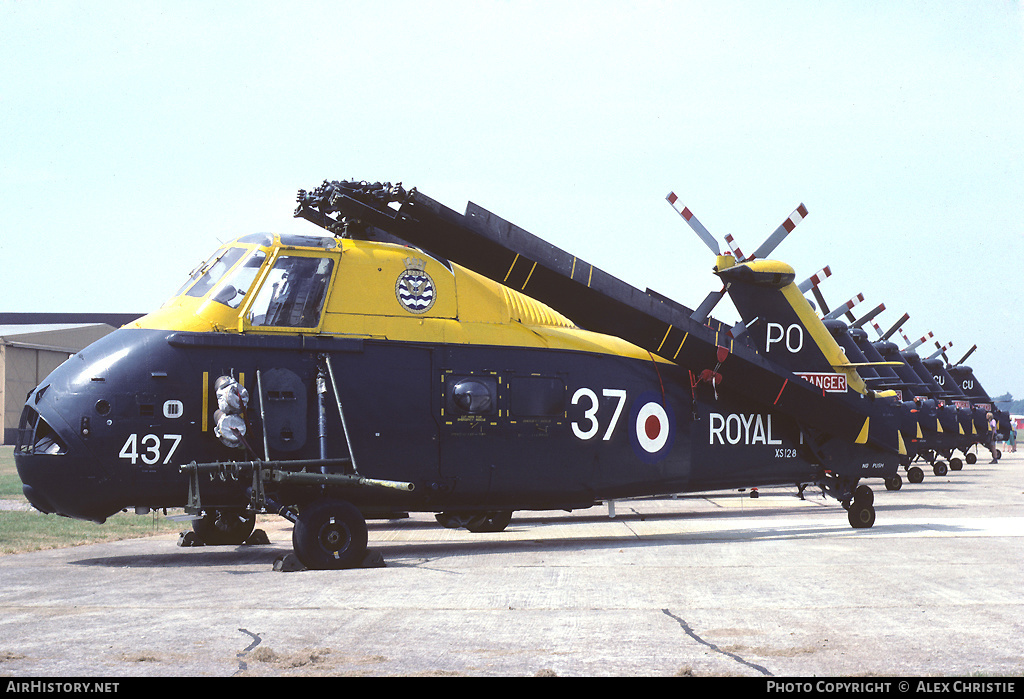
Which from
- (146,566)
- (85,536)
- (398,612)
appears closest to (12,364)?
(85,536)

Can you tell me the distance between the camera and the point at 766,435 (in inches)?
623

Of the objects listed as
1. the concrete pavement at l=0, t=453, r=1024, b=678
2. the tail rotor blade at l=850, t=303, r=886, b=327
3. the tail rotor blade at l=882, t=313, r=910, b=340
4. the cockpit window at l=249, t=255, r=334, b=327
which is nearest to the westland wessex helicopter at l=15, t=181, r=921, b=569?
the cockpit window at l=249, t=255, r=334, b=327

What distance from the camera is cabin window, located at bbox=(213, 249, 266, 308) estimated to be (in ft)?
40.4

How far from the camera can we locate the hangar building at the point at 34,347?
64.8 meters

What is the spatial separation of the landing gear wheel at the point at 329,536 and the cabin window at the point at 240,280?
2.89m

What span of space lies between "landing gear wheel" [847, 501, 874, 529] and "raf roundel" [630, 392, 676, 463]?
3.84m

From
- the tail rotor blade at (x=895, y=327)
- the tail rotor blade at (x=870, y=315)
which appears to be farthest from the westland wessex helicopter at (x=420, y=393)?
the tail rotor blade at (x=895, y=327)

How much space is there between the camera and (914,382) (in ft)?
112

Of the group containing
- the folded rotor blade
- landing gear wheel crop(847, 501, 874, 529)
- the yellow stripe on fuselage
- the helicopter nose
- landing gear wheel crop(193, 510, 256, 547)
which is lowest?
landing gear wheel crop(847, 501, 874, 529)

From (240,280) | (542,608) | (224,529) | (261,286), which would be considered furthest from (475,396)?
(542,608)

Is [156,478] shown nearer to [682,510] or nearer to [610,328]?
[610,328]

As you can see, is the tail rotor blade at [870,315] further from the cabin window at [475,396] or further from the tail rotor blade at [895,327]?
the cabin window at [475,396]

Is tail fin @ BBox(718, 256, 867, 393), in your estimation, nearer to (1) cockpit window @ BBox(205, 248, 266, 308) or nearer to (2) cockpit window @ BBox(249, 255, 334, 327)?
(2) cockpit window @ BBox(249, 255, 334, 327)

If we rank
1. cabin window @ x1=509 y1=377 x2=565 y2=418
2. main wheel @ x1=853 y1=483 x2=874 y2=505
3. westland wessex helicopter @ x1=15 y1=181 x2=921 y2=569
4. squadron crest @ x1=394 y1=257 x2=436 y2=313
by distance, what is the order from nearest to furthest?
westland wessex helicopter @ x1=15 y1=181 x2=921 y2=569, squadron crest @ x1=394 y1=257 x2=436 y2=313, cabin window @ x1=509 y1=377 x2=565 y2=418, main wheel @ x1=853 y1=483 x2=874 y2=505
